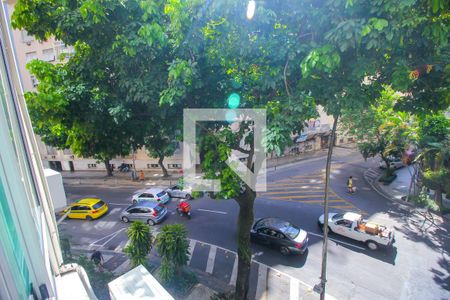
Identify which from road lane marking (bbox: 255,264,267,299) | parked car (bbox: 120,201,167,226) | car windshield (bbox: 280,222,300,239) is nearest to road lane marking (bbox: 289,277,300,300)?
road lane marking (bbox: 255,264,267,299)

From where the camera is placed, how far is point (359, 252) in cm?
1222

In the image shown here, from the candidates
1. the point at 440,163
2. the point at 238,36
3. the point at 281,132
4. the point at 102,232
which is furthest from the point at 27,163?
the point at 440,163

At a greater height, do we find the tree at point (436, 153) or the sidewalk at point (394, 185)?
the tree at point (436, 153)

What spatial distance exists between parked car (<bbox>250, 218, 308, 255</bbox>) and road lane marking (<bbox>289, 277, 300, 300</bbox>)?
1.50 meters

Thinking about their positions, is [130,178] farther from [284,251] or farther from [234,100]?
[234,100]

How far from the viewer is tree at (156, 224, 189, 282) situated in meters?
10.1

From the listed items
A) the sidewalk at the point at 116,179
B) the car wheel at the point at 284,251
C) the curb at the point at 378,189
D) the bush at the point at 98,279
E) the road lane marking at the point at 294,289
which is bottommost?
the sidewalk at the point at 116,179

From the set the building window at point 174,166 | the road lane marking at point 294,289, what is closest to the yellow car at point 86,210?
the building window at point 174,166

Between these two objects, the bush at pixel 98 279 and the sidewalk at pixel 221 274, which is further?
the sidewalk at pixel 221 274

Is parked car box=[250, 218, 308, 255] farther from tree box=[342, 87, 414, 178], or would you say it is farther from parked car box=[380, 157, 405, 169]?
parked car box=[380, 157, 405, 169]

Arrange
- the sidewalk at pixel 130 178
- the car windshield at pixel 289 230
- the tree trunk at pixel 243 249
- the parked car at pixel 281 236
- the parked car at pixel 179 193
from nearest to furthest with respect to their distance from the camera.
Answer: the tree trunk at pixel 243 249 → the parked car at pixel 281 236 → the car windshield at pixel 289 230 → the parked car at pixel 179 193 → the sidewalk at pixel 130 178

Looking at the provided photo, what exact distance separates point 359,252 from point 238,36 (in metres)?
11.0

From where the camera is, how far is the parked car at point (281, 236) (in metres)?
11.9

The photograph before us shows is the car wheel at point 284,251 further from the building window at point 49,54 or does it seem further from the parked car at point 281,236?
the building window at point 49,54
